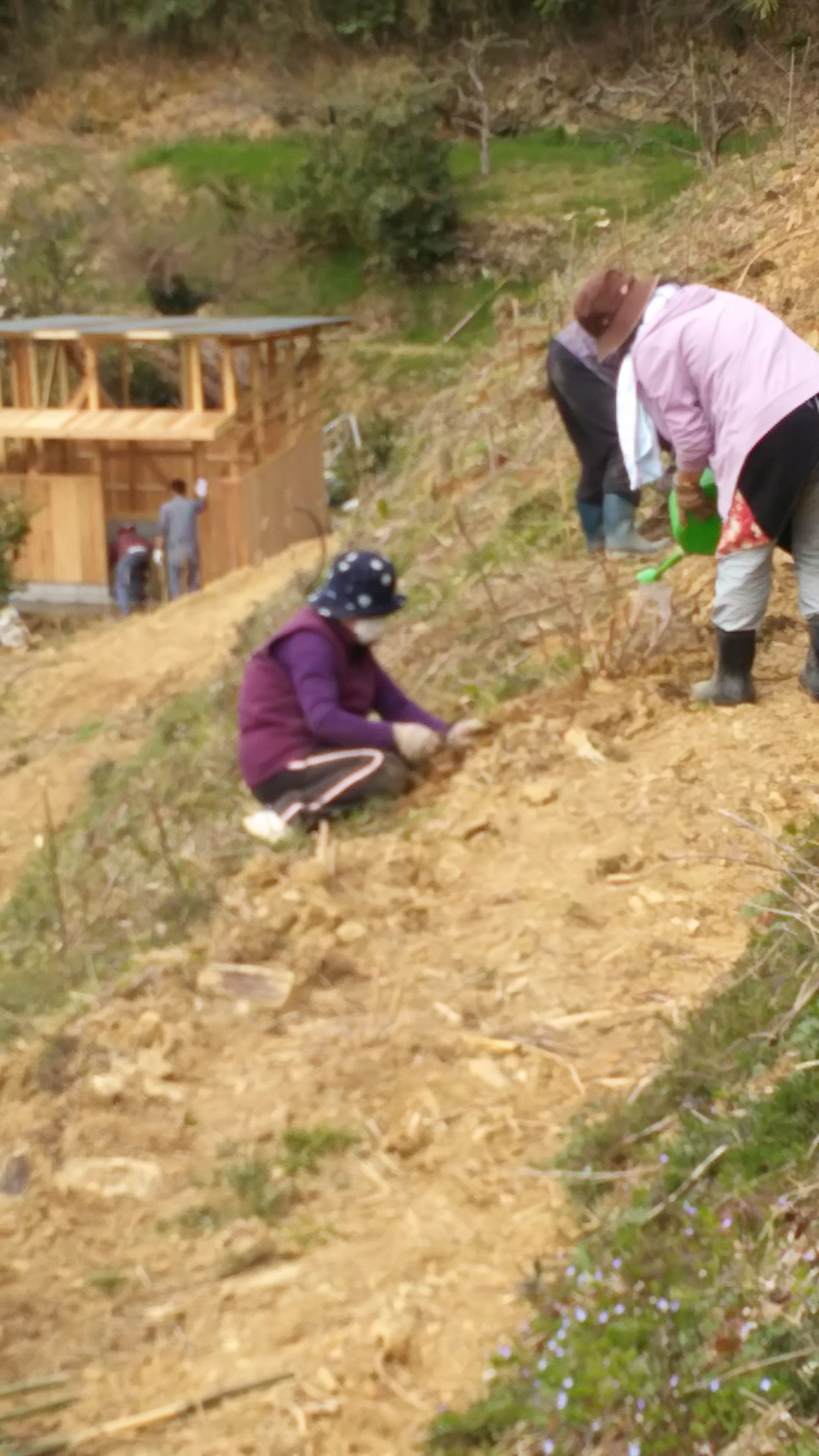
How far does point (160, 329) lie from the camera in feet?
60.2

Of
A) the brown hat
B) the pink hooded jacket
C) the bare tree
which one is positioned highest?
the bare tree

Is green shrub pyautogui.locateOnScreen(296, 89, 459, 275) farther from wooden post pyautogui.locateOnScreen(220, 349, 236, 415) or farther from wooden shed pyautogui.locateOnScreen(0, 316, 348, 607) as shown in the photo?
wooden post pyautogui.locateOnScreen(220, 349, 236, 415)

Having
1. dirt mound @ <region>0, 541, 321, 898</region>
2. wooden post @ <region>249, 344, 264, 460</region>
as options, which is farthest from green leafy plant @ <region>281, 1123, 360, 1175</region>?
wooden post @ <region>249, 344, 264, 460</region>

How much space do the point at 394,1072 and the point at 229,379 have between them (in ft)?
50.4

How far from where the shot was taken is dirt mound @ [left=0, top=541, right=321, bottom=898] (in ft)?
33.7

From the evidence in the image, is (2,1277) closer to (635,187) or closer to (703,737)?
(703,737)

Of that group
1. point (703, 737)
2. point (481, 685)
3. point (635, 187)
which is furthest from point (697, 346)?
point (635, 187)

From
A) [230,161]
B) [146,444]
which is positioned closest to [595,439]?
[146,444]

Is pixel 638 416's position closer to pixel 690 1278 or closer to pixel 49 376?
pixel 690 1278

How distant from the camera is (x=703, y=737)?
564cm

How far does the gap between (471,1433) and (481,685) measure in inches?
169

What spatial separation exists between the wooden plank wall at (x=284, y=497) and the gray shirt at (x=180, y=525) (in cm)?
64

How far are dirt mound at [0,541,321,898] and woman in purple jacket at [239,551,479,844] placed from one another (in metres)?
3.11

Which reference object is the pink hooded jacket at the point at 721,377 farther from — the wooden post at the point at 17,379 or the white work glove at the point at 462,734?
the wooden post at the point at 17,379
